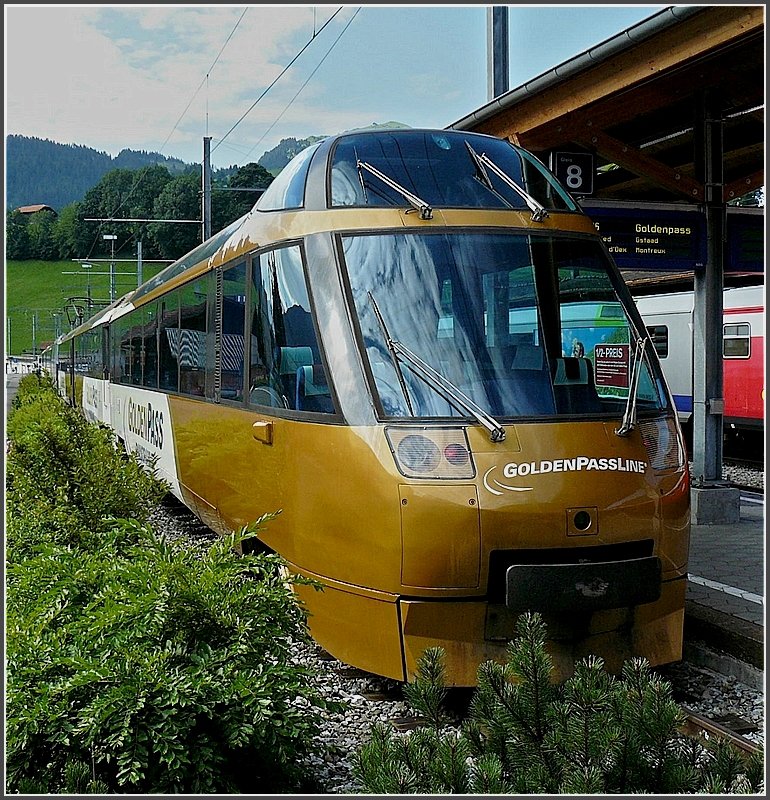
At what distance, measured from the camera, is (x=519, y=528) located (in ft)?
17.0

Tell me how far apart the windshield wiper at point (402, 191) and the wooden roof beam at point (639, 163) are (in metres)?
4.30

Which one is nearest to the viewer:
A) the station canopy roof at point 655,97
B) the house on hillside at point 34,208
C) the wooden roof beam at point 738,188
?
the station canopy roof at point 655,97

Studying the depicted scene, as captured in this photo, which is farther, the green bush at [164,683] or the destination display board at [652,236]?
the destination display board at [652,236]

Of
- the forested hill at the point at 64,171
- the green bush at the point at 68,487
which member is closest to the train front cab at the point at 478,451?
the green bush at the point at 68,487

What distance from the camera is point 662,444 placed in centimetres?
591

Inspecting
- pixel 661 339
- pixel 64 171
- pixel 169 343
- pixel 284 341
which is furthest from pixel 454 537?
pixel 64 171

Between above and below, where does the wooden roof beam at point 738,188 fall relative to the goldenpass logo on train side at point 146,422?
above

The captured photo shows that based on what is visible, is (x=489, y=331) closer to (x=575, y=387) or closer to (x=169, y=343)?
(x=575, y=387)

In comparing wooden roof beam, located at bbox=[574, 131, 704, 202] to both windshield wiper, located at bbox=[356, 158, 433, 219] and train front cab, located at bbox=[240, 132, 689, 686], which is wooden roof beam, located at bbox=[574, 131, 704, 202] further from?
windshield wiper, located at bbox=[356, 158, 433, 219]

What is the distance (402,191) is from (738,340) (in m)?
16.5

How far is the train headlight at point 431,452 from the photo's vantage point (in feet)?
17.2

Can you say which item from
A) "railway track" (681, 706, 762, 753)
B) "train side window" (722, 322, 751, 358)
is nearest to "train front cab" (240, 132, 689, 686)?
"railway track" (681, 706, 762, 753)

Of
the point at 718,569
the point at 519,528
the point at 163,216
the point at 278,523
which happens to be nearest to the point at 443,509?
the point at 519,528

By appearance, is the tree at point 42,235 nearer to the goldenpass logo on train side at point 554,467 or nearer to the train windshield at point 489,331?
the train windshield at point 489,331
